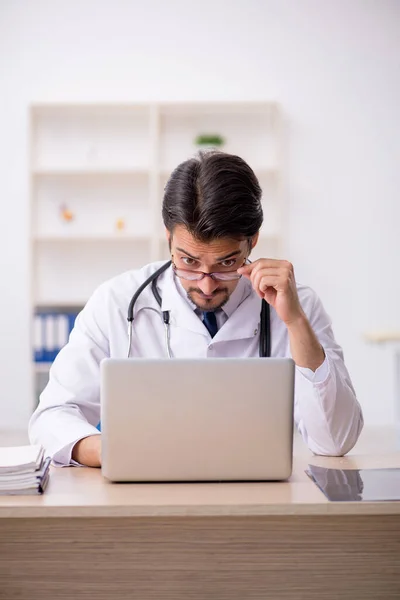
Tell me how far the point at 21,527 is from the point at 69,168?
3.82 m

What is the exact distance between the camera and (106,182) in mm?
5227

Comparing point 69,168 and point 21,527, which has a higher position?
point 69,168

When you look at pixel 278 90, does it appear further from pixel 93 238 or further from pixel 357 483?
pixel 357 483

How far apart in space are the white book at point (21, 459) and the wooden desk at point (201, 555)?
65 millimetres

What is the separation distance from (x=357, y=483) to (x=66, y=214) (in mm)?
3940

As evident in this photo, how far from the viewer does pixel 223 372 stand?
4.66ft

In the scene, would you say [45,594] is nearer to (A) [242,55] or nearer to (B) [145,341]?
(B) [145,341]

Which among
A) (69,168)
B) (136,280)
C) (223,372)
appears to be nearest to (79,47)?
(69,168)

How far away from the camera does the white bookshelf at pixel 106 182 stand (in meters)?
5.23

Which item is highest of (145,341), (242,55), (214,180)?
(242,55)

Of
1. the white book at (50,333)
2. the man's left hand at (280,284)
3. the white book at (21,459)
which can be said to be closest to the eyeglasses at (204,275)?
the man's left hand at (280,284)

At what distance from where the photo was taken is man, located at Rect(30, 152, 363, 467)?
1.77 m

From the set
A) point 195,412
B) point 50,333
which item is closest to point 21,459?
point 195,412

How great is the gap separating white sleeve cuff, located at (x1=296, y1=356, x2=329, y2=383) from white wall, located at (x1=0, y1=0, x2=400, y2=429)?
3.51 meters
